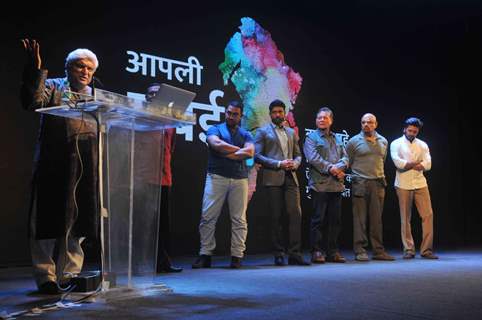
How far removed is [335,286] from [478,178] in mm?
6130

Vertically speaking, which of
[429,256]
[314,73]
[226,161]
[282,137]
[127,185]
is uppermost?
[314,73]

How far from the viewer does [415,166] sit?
5.49m

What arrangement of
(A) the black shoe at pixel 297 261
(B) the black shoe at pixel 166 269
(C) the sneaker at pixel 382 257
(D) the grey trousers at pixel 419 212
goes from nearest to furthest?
(B) the black shoe at pixel 166 269, (A) the black shoe at pixel 297 261, (C) the sneaker at pixel 382 257, (D) the grey trousers at pixel 419 212

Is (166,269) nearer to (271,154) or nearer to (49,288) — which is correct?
(49,288)

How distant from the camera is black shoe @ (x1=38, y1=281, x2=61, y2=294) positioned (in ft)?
9.07

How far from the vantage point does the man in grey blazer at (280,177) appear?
4.55 metres

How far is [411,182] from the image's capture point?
18.1ft

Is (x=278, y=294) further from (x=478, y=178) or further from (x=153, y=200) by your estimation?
(x=478, y=178)

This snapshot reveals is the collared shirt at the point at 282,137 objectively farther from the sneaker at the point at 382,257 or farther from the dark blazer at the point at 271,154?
the sneaker at the point at 382,257

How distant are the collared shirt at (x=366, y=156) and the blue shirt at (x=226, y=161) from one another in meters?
1.39

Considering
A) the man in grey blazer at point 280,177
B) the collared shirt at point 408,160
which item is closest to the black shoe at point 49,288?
the man in grey blazer at point 280,177

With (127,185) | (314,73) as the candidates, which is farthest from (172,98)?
(314,73)

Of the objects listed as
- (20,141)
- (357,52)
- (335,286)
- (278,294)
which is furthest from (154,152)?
(357,52)

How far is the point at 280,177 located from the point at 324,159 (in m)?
0.59
